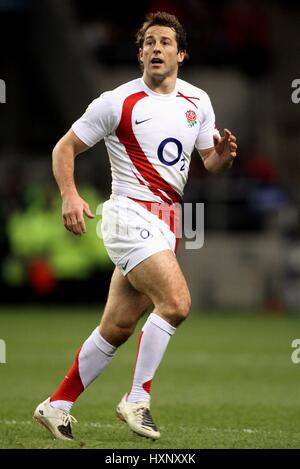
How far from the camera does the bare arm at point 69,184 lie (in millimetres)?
7234

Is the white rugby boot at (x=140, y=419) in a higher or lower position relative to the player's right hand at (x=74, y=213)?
lower

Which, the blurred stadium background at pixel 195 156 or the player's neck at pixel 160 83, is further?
the blurred stadium background at pixel 195 156

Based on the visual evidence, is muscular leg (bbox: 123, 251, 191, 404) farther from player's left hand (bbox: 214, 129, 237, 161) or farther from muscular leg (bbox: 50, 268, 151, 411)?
player's left hand (bbox: 214, 129, 237, 161)

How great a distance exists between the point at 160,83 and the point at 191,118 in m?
0.28

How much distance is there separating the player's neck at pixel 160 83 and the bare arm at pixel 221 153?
0.42 metres

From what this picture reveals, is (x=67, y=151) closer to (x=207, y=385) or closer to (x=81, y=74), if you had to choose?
(x=207, y=385)

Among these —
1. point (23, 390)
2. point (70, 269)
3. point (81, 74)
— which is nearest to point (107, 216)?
point (23, 390)

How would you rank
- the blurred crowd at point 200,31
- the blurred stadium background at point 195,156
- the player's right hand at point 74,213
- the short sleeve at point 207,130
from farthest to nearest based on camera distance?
1. the blurred crowd at point 200,31
2. the blurred stadium background at point 195,156
3. the short sleeve at point 207,130
4. the player's right hand at point 74,213

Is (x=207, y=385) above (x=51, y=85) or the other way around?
the other way around

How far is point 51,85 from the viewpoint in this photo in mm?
22703

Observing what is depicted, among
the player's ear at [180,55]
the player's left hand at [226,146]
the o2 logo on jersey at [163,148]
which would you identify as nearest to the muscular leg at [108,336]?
the o2 logo on jersey at [163,148]

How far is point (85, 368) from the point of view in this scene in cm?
768

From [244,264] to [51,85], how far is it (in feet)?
19.3

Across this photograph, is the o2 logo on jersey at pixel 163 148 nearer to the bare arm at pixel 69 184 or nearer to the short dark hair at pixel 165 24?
the bare arm at pixel 69 184
